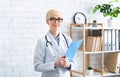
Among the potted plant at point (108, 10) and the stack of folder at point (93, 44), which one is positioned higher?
the potted plant at point (108, 10)

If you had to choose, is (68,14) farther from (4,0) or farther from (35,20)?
(4,0)

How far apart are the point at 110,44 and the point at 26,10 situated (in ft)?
4.61

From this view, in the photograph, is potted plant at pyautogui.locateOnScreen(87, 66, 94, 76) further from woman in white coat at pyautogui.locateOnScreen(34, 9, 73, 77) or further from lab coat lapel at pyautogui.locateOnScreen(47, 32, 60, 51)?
lab coat lapel at pyautogui.locateOnScreen(47, 32, 60, 51)

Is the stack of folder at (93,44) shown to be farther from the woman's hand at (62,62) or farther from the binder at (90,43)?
the woman's hand at (62,62)

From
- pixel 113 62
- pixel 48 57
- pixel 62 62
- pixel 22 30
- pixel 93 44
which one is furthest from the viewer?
pixel 113 62

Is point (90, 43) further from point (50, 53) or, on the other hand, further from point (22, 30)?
point (50, 53)

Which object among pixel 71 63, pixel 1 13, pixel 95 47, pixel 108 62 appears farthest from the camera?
pixel 108 62

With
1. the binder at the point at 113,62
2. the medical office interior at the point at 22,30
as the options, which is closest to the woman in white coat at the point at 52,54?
the medical office interior at the point at 22,30

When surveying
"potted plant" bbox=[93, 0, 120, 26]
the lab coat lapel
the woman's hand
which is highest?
"potted plant" bbox=[93, 0, 120, 26]

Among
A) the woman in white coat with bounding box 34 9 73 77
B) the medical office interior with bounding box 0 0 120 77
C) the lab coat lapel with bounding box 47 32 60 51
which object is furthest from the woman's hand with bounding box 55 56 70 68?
the medical office interior with bounding box 0 0 120 77

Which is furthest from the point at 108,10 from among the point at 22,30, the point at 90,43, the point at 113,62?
the point at 22,30

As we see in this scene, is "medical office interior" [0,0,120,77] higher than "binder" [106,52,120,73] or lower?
higher

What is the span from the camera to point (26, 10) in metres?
3.39

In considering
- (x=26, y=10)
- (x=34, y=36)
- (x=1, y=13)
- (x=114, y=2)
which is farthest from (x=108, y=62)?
(x=1, y=13)
